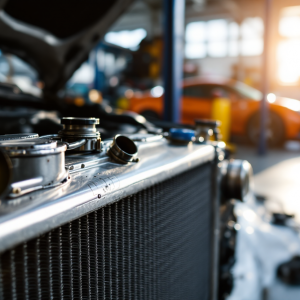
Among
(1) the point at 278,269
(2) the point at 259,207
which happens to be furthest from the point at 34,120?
(2) the point at 259,207

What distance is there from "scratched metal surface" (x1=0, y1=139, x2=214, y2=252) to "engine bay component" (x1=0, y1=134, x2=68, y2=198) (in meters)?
0.01

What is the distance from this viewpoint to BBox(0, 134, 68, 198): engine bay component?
369mm

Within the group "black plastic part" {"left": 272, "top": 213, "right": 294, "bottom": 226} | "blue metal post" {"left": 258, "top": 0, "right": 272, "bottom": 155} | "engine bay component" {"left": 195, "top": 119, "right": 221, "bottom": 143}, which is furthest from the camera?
"blue metal post" {"left": 258, "top": 0, "right": 272, "bottom": 155}

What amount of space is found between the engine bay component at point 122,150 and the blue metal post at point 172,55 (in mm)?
1840

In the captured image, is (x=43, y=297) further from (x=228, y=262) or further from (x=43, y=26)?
(x=43, y=26)

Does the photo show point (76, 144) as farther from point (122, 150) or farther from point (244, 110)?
point (244, 110)

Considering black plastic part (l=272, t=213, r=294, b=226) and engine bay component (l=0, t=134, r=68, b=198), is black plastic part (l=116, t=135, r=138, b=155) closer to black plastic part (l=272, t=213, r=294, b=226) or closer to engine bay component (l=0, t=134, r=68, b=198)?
engine bay component (l=0, t=134, r=68, b=198)

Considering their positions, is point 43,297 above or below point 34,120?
below

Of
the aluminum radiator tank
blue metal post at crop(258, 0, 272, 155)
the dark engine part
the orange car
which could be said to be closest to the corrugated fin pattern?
the aluminum radiator tank

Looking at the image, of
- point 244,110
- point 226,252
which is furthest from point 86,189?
point 244,110

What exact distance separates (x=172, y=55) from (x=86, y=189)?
2111 millimetres

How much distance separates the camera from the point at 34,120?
1.15 m

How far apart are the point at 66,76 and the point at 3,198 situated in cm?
115

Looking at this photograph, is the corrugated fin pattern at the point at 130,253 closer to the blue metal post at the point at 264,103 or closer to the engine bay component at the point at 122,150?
the engine bay component at the point at 122,150
